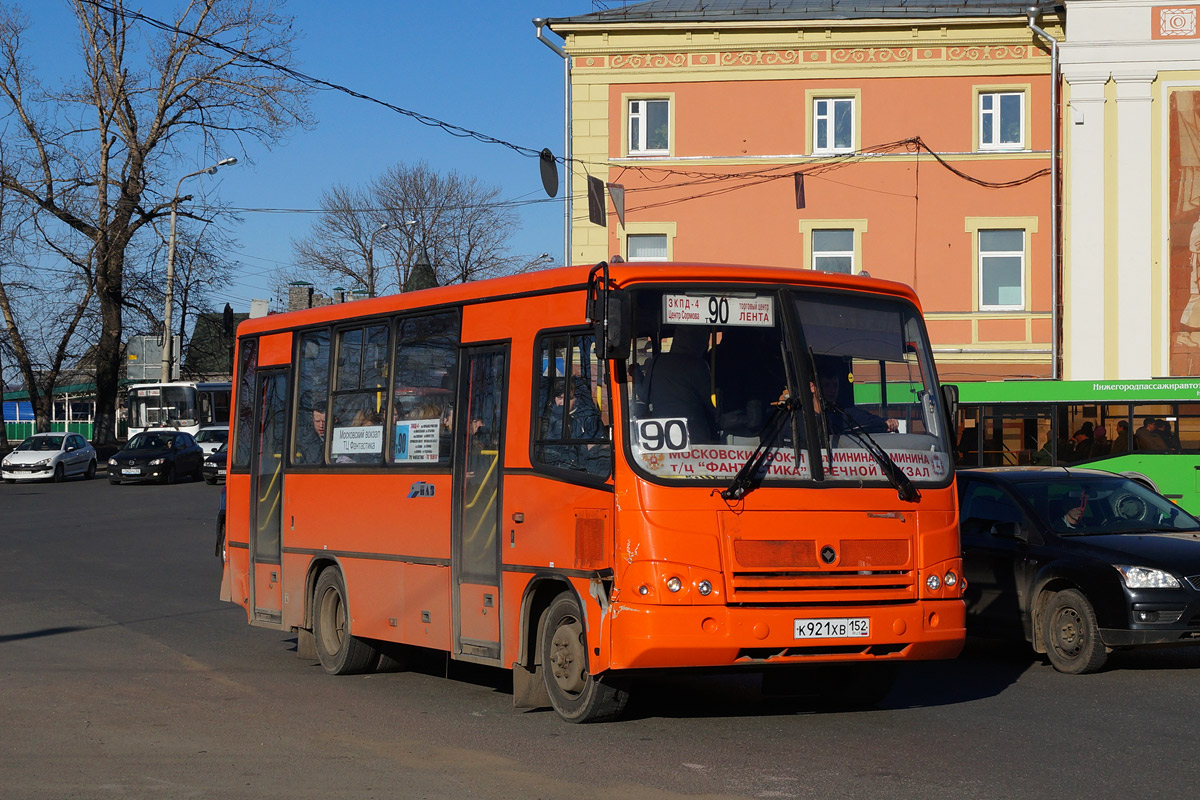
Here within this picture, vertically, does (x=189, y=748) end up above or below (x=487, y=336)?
below

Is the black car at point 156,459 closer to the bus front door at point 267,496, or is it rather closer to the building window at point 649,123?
the building window at point 649,123

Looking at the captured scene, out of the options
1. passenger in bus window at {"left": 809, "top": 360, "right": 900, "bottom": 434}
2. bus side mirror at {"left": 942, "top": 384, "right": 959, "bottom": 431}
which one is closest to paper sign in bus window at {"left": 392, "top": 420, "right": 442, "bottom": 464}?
passenger in bus window at {"left": 809, "top": 360, "right": 900, "bottom": 434}

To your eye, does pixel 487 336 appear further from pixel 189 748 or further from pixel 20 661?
pixel 20 661

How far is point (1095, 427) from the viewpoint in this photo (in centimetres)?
2442

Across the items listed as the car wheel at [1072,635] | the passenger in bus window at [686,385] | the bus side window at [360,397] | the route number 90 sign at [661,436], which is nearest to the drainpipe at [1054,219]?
the car wheel at [1072,635]

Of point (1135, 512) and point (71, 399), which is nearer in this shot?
point (1135, 512)

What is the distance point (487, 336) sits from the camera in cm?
958

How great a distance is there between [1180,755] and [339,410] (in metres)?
6.54

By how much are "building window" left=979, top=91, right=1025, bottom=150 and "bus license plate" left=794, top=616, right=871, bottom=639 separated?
2805 centimetres

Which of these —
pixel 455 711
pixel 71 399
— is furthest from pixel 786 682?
→ pixel 71 399

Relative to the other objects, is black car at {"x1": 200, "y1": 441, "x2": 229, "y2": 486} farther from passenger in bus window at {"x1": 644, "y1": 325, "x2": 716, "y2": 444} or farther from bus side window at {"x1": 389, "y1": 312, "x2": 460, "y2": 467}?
passenger in bus window at {"x1": 644, "y1": 325, "x2": 716, "y2": 444}

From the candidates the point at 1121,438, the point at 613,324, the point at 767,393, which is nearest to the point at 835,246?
the point at 1121,438

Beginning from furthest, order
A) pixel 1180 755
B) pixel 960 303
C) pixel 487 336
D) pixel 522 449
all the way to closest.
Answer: pixel 960 303, pixel 487 336, pixel 522 449, pixel 1180 755

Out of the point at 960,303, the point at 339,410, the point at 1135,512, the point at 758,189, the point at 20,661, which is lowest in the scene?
the point at 20,661
